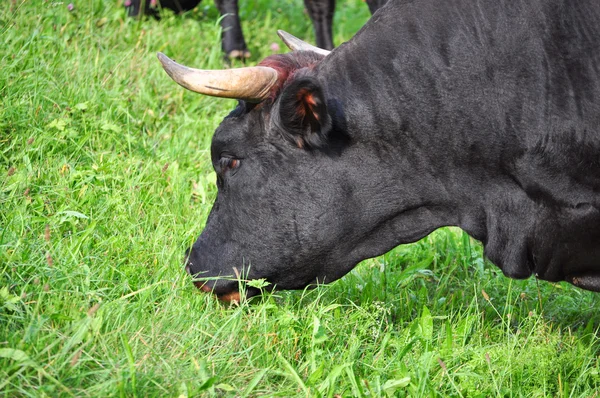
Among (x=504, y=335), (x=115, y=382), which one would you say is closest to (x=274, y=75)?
(x=115, y=382)

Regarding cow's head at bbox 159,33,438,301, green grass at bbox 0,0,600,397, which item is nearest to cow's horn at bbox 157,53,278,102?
cow's head at bbox 159,33,438,301

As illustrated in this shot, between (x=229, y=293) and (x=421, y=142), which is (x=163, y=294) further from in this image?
(x=421, y=142)

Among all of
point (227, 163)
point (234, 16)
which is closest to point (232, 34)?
point (234, 16)

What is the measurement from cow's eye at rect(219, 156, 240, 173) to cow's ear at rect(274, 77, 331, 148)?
1.05ft

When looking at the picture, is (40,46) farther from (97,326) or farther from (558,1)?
(558,1)

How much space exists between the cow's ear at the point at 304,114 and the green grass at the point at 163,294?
809 mm

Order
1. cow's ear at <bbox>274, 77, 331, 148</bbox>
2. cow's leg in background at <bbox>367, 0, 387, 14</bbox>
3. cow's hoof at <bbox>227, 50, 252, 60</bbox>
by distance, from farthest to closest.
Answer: cow's hoof at <bbox>227, 50, 252, 60</bbox> < cow's leg in background at <bbox>367, 0, 387, 14</bbox> < cow's ear at <bbox>274, 77, 331, 148</bbox>

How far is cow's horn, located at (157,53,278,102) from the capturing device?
3.78m

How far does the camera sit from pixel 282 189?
159 inches

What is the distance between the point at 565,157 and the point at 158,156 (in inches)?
115

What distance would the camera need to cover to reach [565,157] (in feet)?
12.3

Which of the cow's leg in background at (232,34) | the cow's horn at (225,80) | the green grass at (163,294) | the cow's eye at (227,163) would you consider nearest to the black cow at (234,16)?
the cow's leg in background at (232,34)

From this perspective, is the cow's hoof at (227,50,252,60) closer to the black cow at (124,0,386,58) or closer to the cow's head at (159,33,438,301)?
the black cow at (124,0,386,58)

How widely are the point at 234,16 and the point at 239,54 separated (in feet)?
1.17
